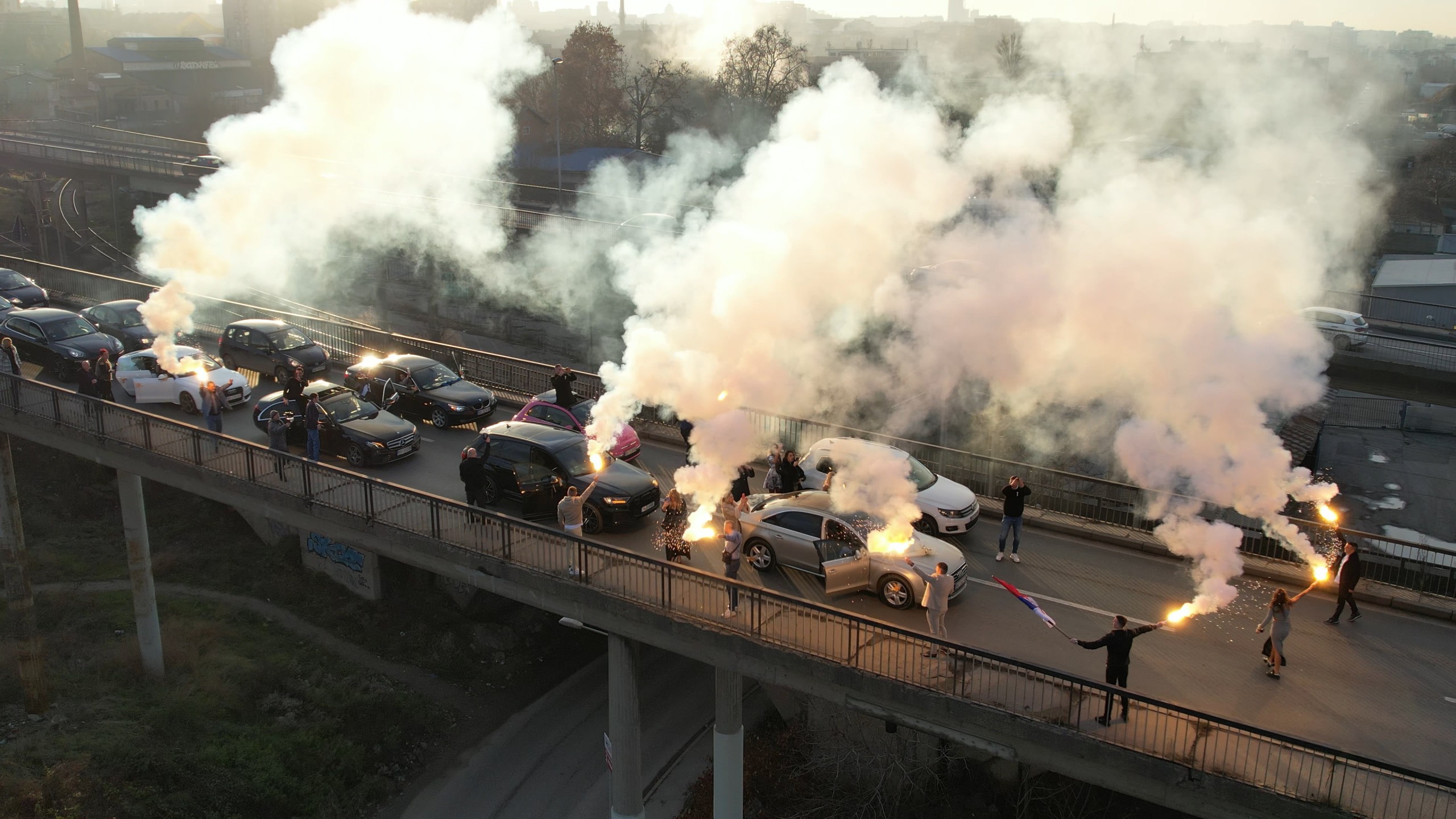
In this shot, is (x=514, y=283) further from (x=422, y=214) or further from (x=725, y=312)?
(x=725, y=312)

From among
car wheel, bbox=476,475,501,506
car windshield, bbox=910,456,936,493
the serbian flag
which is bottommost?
the serbian flag

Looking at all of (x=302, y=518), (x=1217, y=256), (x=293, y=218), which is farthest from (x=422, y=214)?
(x=1217, y=256)

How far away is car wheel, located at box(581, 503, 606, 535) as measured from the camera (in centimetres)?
1830

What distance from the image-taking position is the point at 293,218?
3981cm

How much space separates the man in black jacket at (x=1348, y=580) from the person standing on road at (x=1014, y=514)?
15.0ft

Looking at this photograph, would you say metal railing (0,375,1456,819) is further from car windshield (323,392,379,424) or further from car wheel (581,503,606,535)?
car windshield (323,392,379,424)

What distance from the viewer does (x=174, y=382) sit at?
24.7 meters

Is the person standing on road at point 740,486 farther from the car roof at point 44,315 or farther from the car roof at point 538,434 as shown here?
the car roof at point 44,315

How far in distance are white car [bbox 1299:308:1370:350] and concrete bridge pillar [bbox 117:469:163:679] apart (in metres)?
31.3

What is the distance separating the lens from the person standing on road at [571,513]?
17562 millimetres

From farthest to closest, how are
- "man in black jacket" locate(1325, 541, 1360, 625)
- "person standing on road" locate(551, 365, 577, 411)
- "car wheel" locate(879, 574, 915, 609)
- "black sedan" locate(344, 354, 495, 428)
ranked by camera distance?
"black sedan" locate(344, 354, 495, 428)
"person standing on road" locate(551, 365, 577, 411)
"car wheel" locate(879, 574, 915, 609)
"man in black jacket" locate(1325, 541, 1360, 625)

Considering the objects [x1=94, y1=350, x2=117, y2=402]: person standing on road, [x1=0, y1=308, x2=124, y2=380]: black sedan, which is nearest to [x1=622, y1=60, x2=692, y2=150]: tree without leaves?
[x1=0, y1=308, x2=124, y2=380]: black sedan

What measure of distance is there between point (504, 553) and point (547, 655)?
10.4 metres

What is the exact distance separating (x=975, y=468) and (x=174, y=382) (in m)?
18.2
